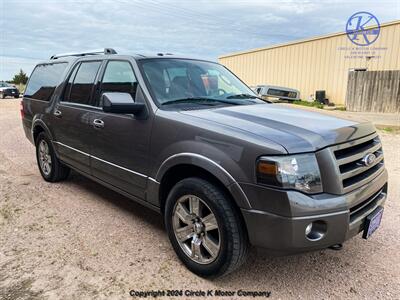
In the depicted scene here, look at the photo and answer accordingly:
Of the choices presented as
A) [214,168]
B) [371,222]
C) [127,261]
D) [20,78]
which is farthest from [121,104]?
[20,78]

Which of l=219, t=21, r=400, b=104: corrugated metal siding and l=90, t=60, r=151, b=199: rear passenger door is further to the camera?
l=219, t=21, r=400, b=104: corrugated metal siding

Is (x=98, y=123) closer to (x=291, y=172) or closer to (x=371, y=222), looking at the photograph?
(x=291, y=172)

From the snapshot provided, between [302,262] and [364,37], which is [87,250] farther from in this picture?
[364,37]

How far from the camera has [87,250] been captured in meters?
3.39

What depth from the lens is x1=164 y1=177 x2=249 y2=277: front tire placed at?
263cm

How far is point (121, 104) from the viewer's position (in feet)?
10.2

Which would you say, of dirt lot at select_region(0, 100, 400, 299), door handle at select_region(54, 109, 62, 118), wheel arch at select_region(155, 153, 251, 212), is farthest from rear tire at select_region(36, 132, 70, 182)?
wheel arch at select_region(155, 153, 251, 212)

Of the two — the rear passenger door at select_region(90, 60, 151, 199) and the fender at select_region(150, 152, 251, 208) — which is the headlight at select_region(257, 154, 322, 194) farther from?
the rear passenger door at select_region(90, 60, 151, 199)

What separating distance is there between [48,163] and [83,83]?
66.5 inches

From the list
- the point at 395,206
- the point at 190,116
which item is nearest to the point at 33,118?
the point at 190,116

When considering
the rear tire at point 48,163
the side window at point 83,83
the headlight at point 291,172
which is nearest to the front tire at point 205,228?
the headlight at point 291,172

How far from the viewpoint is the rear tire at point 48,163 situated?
17.3 feet

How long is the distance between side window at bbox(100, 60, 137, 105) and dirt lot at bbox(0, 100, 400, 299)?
1507 mm

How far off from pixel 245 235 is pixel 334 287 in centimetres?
90
